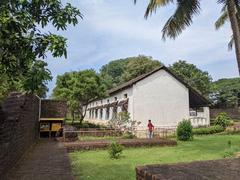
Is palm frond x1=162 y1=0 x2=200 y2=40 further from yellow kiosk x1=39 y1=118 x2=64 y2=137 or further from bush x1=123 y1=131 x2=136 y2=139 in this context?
yellow kiosk x1=39 y1=118 x2=64 y2=137

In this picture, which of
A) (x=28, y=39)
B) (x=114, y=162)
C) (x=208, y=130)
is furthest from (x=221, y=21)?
(x=28, y=39)

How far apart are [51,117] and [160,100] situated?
9.96 meters

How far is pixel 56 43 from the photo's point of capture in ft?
17.5

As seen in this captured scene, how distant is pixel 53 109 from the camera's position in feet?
88.1

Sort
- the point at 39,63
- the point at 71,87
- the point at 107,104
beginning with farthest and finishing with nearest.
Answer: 1. the point at 107,104
2. the point at 71,87
3. the point at 39,63

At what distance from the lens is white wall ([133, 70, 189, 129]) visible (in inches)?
1113

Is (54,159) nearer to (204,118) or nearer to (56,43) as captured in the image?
(56,43)

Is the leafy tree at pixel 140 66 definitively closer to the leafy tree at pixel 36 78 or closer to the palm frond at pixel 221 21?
the palm frond at pixel 221 21

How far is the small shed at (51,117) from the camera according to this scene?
26.0 m

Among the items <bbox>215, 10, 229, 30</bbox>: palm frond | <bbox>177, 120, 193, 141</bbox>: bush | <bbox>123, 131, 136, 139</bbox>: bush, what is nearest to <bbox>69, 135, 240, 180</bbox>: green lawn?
<bbox>177, 120, 193, 141</bbox>: bush

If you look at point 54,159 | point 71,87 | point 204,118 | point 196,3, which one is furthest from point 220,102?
point 54,159

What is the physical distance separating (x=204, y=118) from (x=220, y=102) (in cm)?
2668

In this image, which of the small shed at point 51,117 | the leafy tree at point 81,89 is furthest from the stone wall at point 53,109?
the leafy tree at point 81,89

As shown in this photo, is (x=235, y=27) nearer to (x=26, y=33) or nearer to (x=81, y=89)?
(x=26, y=33)
